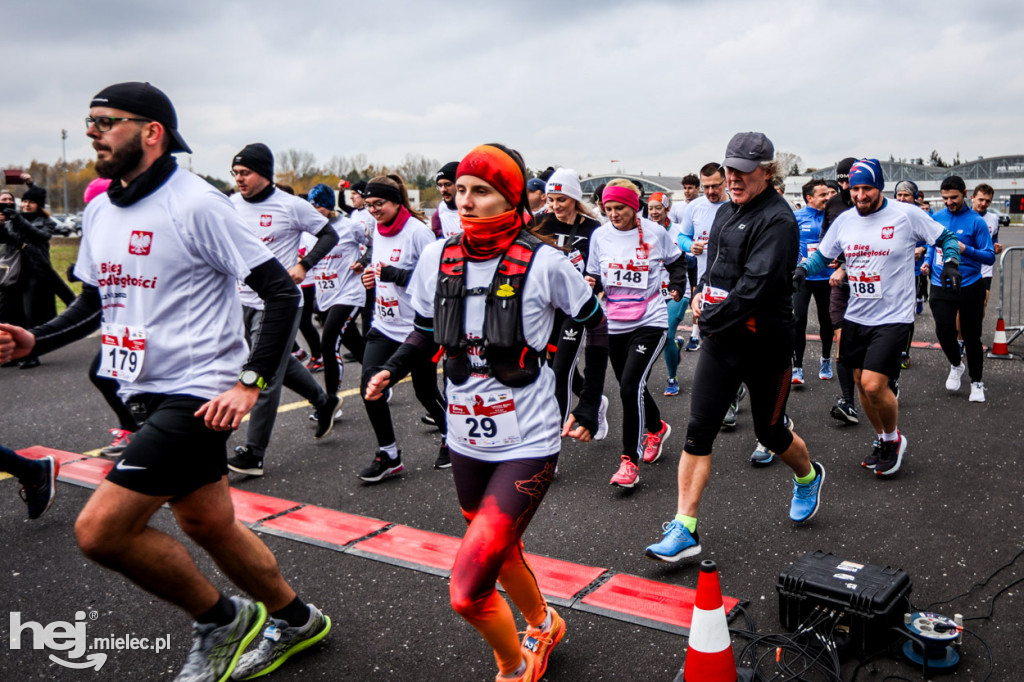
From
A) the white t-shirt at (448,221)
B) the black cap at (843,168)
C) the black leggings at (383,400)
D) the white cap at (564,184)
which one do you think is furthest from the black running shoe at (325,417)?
the black cap at (843,168)

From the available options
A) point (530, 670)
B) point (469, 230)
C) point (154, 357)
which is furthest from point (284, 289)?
point (530, 670)

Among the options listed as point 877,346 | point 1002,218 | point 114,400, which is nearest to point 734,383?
point 877,346

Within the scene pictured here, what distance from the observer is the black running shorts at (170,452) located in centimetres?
279

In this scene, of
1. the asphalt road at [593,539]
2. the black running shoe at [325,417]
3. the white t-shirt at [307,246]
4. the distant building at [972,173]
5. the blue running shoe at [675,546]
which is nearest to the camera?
A: the asphalt road at [593,539]

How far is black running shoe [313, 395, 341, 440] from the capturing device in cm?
664

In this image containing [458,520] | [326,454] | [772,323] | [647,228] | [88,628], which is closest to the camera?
[88,628]

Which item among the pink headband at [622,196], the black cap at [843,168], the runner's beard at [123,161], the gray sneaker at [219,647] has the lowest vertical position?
the gray sneaker at [219,647]

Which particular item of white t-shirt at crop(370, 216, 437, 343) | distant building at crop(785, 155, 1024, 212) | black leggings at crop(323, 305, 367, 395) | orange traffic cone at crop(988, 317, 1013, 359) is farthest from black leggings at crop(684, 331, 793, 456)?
distant building at crop(785, 155, 1024, 212)

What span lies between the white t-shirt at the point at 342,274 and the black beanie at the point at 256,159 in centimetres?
94

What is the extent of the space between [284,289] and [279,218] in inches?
155

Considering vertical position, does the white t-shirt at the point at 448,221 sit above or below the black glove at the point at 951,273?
above

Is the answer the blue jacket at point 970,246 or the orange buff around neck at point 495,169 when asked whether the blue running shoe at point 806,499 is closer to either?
the orange buff around neck at point 495,169

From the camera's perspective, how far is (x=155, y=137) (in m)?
3.07

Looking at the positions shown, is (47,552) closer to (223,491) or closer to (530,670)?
(223,491)
